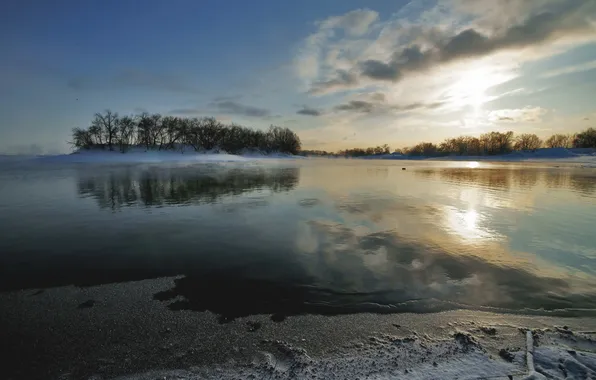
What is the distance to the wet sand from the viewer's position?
138 inches

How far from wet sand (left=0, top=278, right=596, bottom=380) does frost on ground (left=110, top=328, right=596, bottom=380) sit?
10 cm

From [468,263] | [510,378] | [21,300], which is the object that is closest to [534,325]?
[510,378]

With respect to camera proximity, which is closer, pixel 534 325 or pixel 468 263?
pixel 534 325

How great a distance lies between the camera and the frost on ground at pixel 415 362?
3305mm

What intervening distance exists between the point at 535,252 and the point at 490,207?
6574 millimetres

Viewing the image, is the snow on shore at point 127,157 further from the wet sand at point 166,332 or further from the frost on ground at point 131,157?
the wet sand at point 166,332

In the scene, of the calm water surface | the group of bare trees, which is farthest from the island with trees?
the calm water surface

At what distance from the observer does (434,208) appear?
13.1 metres

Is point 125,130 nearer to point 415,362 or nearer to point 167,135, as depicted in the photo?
point 167,135

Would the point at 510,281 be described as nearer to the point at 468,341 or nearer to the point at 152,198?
the point at 468,341

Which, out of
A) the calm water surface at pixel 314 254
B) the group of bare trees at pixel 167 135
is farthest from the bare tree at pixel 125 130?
the calm water surface at pixel 314 254

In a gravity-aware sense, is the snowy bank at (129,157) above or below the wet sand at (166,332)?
above

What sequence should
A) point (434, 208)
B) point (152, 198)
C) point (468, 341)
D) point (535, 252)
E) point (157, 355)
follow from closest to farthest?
point (157, 355) → point (468, 341) → point (535, 252) → point (434, 208) → point (152, 198)

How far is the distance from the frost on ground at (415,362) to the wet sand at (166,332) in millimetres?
95
